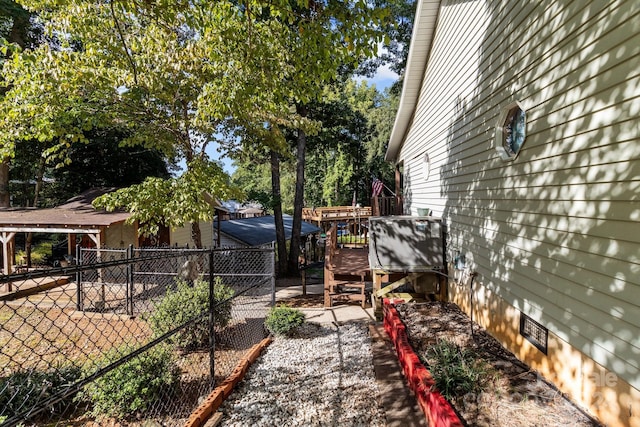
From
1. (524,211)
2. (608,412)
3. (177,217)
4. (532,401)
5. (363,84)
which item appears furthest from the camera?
(363,84)

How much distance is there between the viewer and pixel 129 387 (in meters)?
3.73

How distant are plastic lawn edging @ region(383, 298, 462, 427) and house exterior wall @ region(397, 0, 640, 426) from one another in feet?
4.20

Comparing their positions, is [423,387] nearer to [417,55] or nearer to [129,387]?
[129,387]

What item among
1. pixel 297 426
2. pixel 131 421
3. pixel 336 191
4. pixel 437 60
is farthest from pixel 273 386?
pixel 336 191

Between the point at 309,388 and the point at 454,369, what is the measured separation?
6.72ft

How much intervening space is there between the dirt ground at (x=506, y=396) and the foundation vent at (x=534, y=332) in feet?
1.09

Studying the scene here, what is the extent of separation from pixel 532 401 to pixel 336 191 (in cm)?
3630

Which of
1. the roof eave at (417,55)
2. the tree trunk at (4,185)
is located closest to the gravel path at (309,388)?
the roof eave at (417,55)

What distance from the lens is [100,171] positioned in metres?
16.8

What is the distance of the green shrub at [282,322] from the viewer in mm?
6762

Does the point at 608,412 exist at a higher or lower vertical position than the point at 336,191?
lower

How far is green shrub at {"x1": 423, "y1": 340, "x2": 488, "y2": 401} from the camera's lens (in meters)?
3.55

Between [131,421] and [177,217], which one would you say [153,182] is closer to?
[177,217]

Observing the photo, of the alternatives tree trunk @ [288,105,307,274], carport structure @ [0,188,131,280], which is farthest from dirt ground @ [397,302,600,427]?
tree trunk @ [288,105,307,274]
